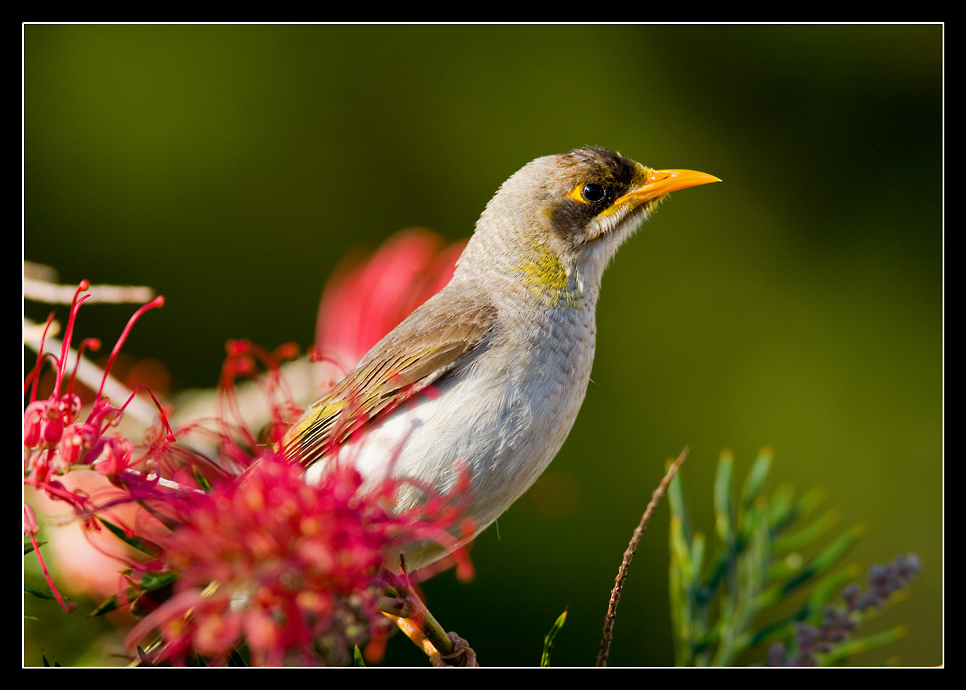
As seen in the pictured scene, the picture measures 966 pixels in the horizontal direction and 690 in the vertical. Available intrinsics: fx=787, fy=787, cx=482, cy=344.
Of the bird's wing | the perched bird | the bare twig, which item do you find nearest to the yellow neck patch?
the perched bird

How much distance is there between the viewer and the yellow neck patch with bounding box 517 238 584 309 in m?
2.12

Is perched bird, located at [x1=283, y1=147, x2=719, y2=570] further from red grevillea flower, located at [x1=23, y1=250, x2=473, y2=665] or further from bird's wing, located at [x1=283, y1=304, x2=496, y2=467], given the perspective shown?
red grevillea flower, located at [x1=23, y1=250, x2=473, y2=665]

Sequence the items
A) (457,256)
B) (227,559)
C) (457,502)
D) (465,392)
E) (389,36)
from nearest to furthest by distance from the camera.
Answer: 1. (227,559)
2. (457,502)
3. (465,392)
4. (457,256)
5. (389,36)

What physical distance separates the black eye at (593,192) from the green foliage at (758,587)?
94 centimetres

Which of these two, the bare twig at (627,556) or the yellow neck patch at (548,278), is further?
the yellow neck patch at (548,278)

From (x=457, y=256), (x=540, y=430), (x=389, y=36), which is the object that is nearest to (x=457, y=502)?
(x=540, y=430)

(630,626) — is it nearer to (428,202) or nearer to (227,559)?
(428,202)

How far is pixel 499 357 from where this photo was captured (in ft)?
6.23

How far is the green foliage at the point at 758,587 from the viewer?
151cm

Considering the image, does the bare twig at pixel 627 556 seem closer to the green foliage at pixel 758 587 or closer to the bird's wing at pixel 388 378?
the green foliage at pixel 758 587

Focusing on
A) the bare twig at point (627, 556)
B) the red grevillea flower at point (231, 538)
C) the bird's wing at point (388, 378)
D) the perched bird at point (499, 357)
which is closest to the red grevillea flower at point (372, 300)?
the perched bird at point (499, 357)

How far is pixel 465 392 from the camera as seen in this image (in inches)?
72.6

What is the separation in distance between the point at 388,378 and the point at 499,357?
28 centimetres

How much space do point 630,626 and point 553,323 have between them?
144cm
